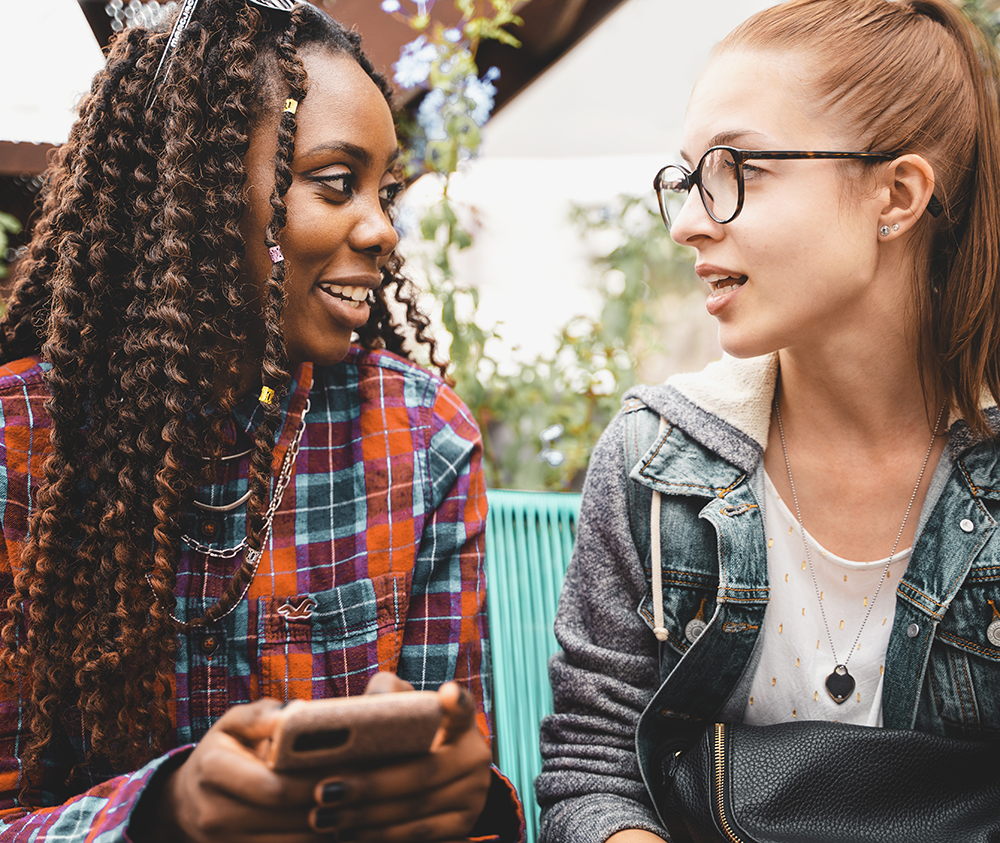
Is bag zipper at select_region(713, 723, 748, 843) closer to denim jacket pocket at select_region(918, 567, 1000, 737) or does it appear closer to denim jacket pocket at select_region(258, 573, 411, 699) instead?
denim jacket pocket at select_region(918, 567, 1000, 737)

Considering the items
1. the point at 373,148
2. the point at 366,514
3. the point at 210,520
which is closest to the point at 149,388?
the point at 210,520

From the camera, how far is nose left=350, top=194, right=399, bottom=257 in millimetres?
1285

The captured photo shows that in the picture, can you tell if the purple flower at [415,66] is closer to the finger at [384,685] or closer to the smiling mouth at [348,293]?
the smiling mouth at [348,293]

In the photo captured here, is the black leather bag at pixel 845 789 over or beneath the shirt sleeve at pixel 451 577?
beneath

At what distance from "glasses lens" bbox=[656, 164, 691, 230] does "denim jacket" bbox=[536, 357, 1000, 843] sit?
0.36 m

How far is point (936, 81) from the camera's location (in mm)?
1329

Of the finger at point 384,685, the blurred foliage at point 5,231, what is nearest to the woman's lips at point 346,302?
→ the finger at point 384,685

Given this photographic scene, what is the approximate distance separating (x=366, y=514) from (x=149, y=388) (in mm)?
415

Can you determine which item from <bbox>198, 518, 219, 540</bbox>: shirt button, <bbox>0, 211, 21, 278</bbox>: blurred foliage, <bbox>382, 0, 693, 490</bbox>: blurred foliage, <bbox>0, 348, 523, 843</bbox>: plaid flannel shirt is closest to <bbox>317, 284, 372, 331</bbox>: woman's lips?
<bbox>0, 348, 523, 843</bbox>: plaid flannel shirt

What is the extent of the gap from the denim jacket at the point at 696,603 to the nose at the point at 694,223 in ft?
1.07

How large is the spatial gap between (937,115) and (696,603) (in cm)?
93

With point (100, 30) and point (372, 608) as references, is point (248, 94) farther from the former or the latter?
point (100, 30)

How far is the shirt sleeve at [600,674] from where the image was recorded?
1.33 metres

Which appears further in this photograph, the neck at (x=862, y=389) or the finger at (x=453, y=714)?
the neck at (x=862, y=389)
